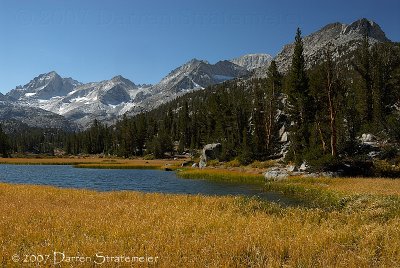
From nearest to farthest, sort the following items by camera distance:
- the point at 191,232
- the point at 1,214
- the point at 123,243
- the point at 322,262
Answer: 1. the point at 322,262
2. the point at 123,243
3. the point at 191,232
4. the point at 1,214

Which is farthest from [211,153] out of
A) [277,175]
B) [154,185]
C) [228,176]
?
[277,175]

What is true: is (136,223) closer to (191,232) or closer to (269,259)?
(191,232)

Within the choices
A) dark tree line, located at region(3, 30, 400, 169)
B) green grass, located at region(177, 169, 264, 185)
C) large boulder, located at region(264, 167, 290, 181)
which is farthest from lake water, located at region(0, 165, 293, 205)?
dark tree line, located at region(3, 30, 400, 169)

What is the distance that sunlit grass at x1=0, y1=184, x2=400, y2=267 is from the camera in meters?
9.95

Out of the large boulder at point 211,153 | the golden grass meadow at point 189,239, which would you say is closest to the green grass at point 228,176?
the large boulder at point 211,153

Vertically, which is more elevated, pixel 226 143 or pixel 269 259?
pixel 226 143

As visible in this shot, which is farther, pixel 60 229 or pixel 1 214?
pixel 1 214

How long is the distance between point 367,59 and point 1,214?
279ft

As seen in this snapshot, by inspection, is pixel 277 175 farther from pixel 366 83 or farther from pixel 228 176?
pixel 366 83

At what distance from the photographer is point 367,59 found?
84125mm

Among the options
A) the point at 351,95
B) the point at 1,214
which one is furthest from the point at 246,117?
the point at 1,214

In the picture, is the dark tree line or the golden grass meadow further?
the dark tree line

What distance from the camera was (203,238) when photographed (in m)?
12.4

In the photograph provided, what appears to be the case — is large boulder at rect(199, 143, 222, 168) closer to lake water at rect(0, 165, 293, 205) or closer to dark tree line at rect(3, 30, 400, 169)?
dark tree line at rect(3, 30, 400, 169)
